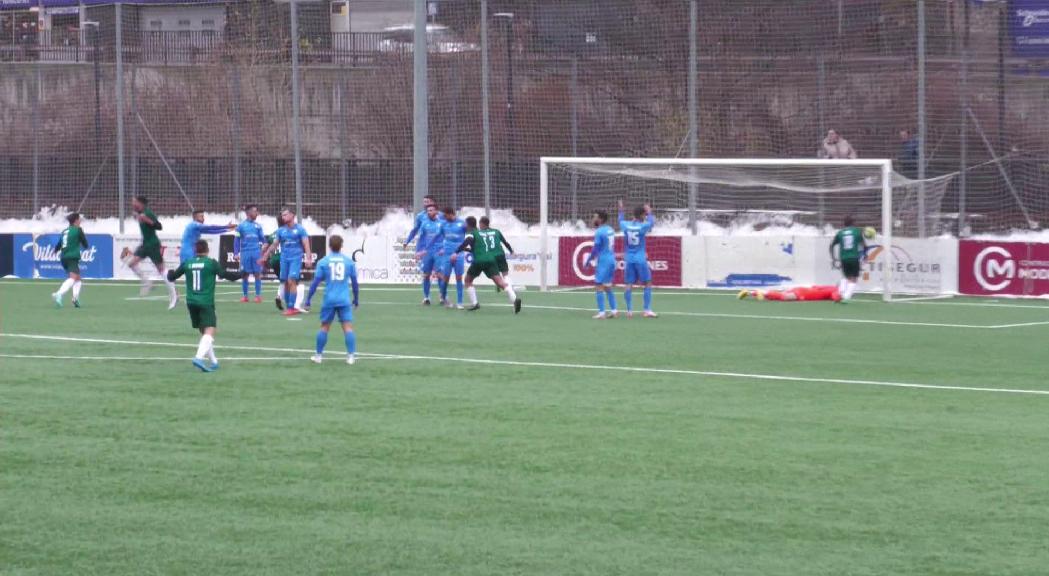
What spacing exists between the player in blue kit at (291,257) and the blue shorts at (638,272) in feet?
19.3

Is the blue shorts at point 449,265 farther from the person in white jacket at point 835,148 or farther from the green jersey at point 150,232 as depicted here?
the person in white jacket at point 835,148

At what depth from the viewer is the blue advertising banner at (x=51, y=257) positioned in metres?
36.7

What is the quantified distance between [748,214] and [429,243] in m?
8.22

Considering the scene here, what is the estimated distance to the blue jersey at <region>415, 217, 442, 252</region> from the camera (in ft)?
93.7

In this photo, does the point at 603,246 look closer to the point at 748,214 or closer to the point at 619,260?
the point at 619,260

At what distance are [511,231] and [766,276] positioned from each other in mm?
6699

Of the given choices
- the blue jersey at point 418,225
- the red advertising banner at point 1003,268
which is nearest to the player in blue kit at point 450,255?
the blue jersey at point 418,225

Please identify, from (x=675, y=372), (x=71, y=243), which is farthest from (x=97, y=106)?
(x=675, y=372)

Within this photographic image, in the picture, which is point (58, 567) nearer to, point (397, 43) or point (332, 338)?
point (332, 338)

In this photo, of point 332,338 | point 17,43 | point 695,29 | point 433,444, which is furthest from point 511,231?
point 433,444

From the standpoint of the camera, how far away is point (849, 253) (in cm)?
2853

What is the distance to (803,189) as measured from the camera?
32.7 meters

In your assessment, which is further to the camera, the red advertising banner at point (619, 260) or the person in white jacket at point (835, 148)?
the person in white jacket at point (835, 148)

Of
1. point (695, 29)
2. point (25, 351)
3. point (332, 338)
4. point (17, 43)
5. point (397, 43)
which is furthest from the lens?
point (17, 43)
